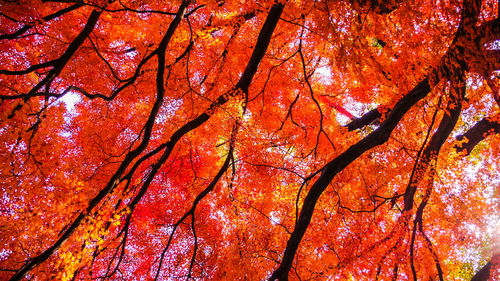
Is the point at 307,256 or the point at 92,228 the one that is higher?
the point at 307,256

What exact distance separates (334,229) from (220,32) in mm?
10311

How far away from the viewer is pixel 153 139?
13.6m

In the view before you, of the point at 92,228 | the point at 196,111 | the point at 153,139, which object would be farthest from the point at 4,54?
the point at 92,228

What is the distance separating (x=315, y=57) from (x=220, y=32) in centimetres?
488

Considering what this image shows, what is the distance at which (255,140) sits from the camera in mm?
10688

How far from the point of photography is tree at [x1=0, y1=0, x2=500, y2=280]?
5070mm

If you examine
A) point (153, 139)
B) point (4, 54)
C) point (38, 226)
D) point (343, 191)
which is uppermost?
point (4, 54)

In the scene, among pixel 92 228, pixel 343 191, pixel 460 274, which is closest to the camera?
pixel 92 228

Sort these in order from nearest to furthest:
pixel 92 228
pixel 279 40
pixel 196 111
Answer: pixel 92 228, pixel 196 111, pixel 279 40

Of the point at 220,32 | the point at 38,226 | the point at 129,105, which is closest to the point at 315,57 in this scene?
the point at 220,32

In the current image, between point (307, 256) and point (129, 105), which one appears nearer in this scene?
point (307, 256)

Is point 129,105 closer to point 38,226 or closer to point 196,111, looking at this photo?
point 196,111

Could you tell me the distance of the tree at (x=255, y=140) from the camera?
507 centimetres

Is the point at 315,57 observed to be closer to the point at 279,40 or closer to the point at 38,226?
the point at 279,40
